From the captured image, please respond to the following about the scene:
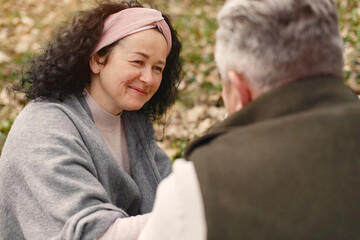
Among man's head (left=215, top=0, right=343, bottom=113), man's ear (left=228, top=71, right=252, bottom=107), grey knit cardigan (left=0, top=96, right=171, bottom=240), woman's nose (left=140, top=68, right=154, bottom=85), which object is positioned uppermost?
man's head (left=215, top=0, right=343, bottom=113)

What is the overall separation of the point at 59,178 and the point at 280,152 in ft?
3.35

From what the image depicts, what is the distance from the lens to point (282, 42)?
1.13 metres

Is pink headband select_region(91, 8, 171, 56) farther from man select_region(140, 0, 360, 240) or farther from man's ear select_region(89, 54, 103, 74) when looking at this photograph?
man select_region(140, 0, 360, 240)

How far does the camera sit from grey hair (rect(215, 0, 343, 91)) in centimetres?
113

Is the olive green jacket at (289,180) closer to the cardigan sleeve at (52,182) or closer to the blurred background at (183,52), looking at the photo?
the cardigan sleeve at (52,182)

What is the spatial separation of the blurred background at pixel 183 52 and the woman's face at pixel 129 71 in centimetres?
50

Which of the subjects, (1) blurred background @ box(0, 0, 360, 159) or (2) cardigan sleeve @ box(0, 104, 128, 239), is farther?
(1) blurred background @ box(0, 0, 360, 159)

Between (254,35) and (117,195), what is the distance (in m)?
1.36

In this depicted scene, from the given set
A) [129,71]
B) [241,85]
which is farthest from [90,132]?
[241,85]

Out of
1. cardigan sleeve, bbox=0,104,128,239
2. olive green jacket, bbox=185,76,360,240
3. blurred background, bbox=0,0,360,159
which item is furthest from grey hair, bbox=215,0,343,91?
blurred background, bbox=0,0,360,159

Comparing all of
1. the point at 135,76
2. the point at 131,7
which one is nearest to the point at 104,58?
the point at 135,76

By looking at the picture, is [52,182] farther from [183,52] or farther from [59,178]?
[183,52]

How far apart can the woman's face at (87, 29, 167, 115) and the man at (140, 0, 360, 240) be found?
39.4 inches

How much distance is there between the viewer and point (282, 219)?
3.31ft
